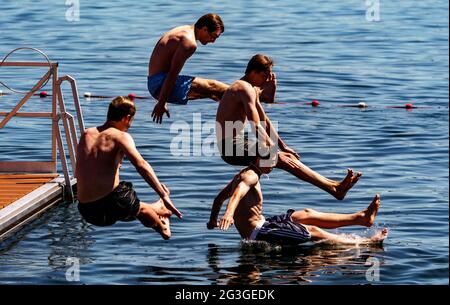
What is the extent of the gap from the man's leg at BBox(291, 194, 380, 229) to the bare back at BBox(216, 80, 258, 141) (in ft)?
4.54

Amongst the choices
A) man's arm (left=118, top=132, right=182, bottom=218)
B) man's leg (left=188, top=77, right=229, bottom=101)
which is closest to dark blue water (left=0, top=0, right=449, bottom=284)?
man's arm (left=118, top=132, right=182, bottom=218)

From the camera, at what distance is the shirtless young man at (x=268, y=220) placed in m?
16.0

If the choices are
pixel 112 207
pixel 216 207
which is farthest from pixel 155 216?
pixel 216 207

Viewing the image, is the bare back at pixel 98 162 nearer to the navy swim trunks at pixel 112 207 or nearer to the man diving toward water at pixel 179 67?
the navy swim trunks at pixel 112 207

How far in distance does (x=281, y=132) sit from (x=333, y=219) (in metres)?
9.46

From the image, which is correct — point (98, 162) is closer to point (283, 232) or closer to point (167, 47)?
point (167, 47)

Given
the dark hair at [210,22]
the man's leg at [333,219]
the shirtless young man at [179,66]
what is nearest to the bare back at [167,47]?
the shirtless young man at [179,66]

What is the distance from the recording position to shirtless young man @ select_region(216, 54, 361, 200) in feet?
51.9

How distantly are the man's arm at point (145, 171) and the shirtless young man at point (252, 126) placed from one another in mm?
1919

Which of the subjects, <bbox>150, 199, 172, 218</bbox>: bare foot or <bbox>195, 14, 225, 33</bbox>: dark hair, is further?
<bbox>195, 14, 225, 33</bbox>: dark hair

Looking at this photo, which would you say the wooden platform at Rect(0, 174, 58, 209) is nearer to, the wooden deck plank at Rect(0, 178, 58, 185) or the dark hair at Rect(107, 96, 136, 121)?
the wooden deck plank at Rect(0, 178, 58, 185)

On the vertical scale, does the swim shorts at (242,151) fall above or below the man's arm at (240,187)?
above

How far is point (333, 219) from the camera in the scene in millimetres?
16812
